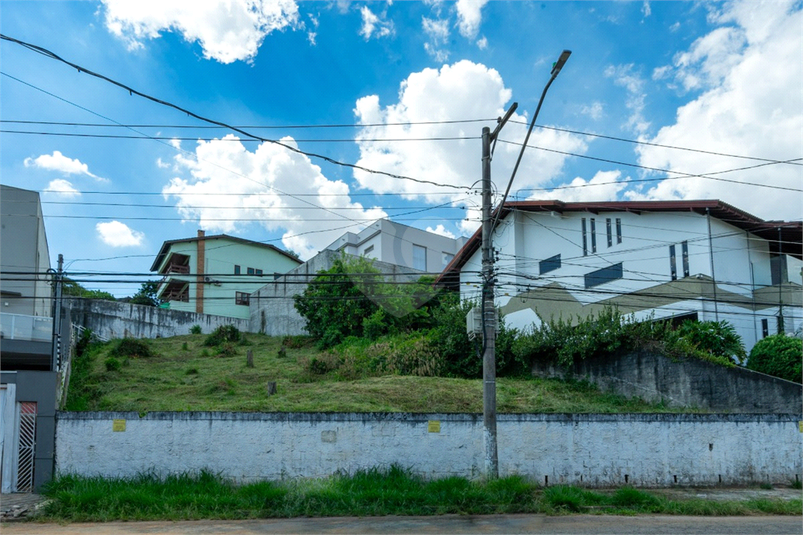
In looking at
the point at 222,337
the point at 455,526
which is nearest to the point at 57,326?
A: the point at 455,526

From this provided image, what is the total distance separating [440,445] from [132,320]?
91.4 feet

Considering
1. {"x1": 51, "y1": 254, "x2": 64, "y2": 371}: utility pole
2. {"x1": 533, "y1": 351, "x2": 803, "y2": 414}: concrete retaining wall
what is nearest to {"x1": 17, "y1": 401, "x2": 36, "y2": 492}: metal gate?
{"x1": 51, "y1": 254, "x2": 64, "y2": 371}: utility pole

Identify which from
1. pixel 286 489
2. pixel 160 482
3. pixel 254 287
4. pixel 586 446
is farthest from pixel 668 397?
pixel 254 287

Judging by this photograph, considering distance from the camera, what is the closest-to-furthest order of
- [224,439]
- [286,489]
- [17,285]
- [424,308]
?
1. [286,489]
2. [224,439]
3. [17,285]
4. [424,308]

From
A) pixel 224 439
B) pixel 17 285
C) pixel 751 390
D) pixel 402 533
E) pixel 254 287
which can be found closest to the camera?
pixel 402 533

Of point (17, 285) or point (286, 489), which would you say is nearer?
point (286, 489)

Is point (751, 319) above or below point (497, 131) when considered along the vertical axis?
below

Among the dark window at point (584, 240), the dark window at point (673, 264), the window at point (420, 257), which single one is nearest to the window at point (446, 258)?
the window at point (420, 257)

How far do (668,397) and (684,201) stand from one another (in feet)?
24.7

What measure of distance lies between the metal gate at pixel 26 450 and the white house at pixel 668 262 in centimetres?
1293

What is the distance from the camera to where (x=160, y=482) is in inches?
541

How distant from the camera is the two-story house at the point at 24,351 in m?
13.7

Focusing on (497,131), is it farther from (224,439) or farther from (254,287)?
(254,287)

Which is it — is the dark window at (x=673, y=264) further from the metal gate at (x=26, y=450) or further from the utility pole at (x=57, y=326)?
the metal gate at (x=26, y=450)
